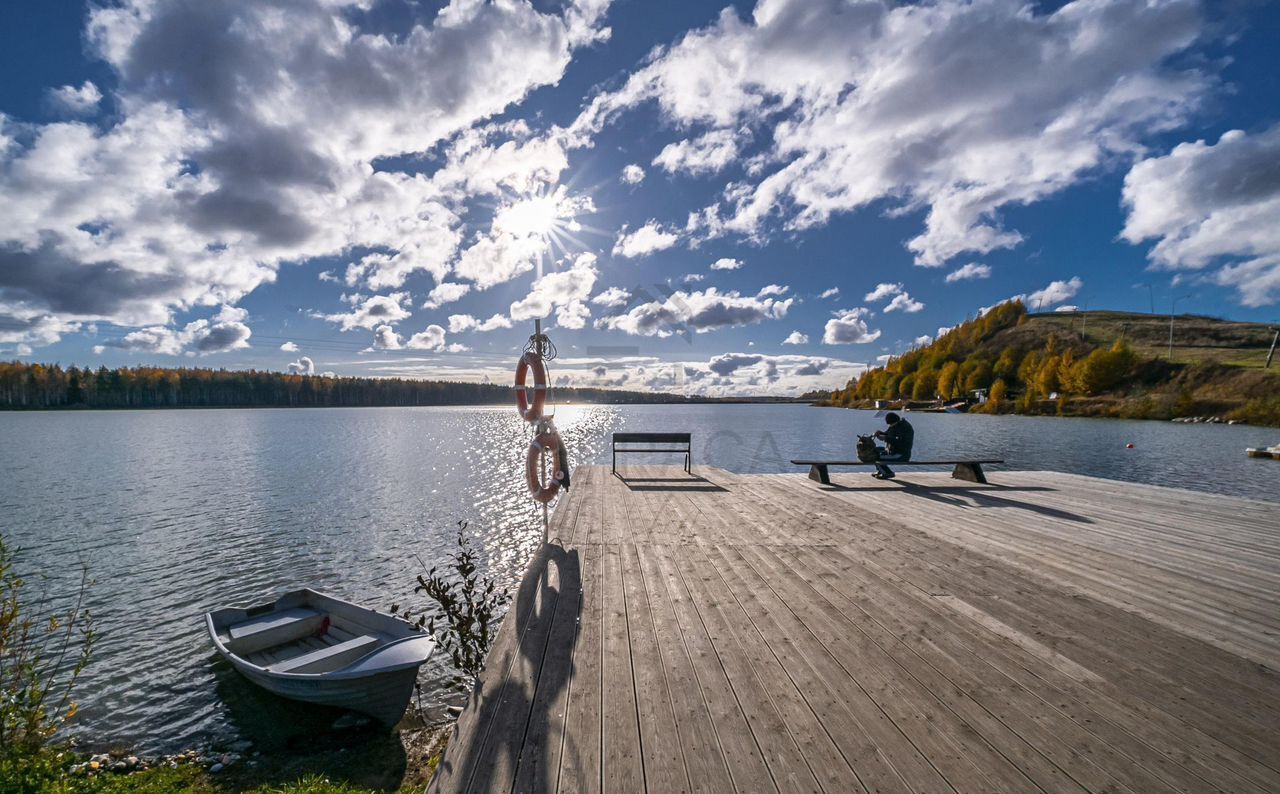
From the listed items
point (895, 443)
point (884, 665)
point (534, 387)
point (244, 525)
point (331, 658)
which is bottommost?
point (244, 525)

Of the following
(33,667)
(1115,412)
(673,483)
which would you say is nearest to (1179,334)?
(1115,412)

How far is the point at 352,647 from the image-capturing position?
7.28m

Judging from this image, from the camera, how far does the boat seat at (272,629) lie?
7.91 meters

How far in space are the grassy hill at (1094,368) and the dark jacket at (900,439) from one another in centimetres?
8095

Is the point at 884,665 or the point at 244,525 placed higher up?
the point at 884,665

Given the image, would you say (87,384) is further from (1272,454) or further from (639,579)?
(1272,454)

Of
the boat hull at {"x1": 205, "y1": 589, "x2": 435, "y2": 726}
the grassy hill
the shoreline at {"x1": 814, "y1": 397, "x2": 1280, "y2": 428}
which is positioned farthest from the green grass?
the boat hull at {"x1": 205, "y1": 589, "x2": 435, "y2": 726}

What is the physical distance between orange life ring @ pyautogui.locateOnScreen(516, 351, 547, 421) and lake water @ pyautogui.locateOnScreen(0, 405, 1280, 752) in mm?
4645

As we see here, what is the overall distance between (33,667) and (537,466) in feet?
18.3

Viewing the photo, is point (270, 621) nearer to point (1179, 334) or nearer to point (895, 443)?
point (895, 443)

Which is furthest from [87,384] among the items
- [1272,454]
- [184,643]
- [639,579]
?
[1272,454]

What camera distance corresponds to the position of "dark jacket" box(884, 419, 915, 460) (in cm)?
1152

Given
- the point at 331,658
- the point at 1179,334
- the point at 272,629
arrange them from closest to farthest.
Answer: the point at 331,658 → the point at 272,629 → the point at 1179,334

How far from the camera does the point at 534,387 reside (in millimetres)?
8070
